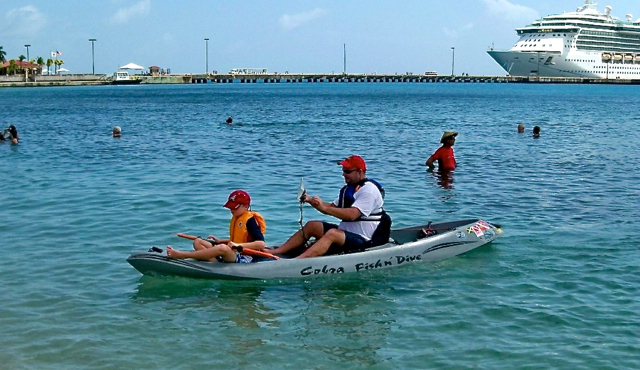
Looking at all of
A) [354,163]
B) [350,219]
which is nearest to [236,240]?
[350,219]

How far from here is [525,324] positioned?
934 centimetres

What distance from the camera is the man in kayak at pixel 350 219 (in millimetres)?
10922

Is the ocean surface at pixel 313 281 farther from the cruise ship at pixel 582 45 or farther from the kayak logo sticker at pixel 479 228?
the cruise ship at pixel 582 45

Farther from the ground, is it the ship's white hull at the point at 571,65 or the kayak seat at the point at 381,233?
the ship's white hull at the point at 571,65

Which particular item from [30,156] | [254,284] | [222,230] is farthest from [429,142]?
[254,284]

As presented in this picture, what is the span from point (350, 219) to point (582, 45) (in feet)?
476

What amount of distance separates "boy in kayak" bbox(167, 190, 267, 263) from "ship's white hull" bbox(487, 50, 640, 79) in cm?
14607

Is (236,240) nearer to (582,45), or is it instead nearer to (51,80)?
(582,45)

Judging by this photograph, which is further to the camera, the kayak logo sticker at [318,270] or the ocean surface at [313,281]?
the kayak logo sticker at [318,270]

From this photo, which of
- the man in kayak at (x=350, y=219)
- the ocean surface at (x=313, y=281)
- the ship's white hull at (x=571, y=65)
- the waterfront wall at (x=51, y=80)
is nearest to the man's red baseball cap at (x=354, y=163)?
the man in kayak at (x=350, y=219)

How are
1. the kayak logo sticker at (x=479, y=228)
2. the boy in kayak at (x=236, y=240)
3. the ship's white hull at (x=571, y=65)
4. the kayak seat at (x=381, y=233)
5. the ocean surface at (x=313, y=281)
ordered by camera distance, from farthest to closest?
the ship's white hull at (x=571, y=65) < the kayak logo sticker at (x=479, y=228) < the kayak seat at (x=381, y=233) < the boy in kayak at (x=236, y=240) < the ocean surface at (x=313, y=281)

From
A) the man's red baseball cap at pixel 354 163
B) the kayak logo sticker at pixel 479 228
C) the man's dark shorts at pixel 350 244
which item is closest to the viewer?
the man's red baseball cap at pixel 354 163

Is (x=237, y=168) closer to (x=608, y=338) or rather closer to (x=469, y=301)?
(x=469, y=301)

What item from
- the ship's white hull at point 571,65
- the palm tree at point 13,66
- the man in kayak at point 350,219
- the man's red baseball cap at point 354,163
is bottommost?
the man in kayak at point 350,219
